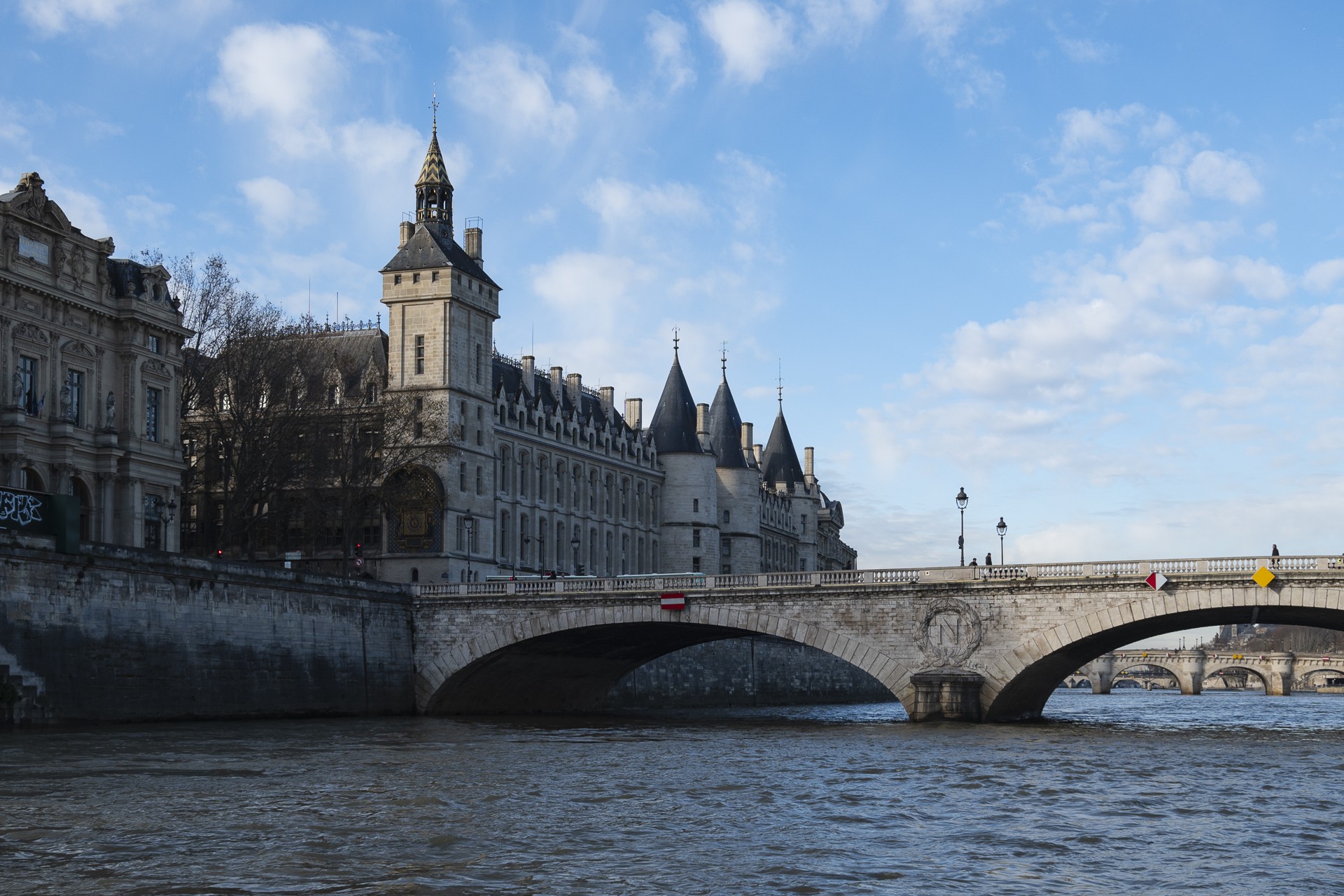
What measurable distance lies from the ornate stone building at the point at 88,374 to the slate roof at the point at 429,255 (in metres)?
17.4

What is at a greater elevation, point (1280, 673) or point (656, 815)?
point (656, 815)

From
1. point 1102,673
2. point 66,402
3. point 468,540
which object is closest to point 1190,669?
point 1102,673

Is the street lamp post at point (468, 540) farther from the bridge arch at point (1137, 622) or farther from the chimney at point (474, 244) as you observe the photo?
the bridge arch at point (1137, 622)

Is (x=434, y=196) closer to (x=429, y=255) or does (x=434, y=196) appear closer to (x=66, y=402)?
(x=429, y=255)

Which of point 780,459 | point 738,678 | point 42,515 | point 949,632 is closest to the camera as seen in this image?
point 42,515

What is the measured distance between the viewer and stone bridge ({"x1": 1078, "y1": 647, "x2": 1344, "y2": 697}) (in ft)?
464

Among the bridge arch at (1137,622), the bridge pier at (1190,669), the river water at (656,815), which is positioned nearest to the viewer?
the river water at (656,815)

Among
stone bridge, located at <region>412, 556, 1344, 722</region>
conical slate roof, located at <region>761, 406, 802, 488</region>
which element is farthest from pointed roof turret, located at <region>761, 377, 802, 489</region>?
stone bridge, located at <region>412, 556, 1344, 722</region>

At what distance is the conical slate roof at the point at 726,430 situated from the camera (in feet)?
379

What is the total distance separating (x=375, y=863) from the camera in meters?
19.7

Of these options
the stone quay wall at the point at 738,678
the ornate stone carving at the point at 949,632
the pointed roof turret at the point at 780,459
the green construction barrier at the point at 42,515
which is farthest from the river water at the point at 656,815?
the pointed roof turret at the point at 780,459

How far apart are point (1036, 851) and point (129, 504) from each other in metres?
45.7

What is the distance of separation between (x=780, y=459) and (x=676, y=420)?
30491 mm

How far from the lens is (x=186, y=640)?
155ft
